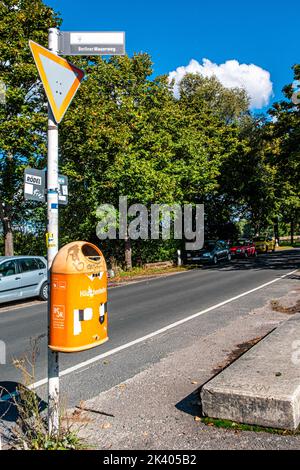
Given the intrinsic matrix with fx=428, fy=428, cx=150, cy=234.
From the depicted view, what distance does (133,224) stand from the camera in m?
24.1

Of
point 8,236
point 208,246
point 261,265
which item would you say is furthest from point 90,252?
point 208,246

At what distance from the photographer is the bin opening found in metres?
3.72

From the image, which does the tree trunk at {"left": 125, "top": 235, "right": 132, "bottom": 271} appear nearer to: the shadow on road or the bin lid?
the shadow on road

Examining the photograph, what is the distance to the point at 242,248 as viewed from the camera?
115 feet

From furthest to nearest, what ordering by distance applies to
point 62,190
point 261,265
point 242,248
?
point 242,248 → point 261,265 → point 62,190

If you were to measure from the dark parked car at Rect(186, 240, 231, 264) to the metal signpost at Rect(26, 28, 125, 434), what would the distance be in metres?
25.5

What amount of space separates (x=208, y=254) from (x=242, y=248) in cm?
697

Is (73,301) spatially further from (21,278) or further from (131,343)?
(21,278)

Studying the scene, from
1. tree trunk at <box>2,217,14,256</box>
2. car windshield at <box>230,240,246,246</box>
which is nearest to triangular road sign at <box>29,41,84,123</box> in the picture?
tree trunk at <box>2,217,14,256</box>

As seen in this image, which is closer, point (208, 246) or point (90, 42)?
point (90, 42)

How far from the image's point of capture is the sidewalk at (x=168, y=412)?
378 centimetres

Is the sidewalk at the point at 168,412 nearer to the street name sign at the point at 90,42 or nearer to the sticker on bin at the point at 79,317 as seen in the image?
the sticker on bin at the point at 79,317

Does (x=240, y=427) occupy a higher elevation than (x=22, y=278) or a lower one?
lower
